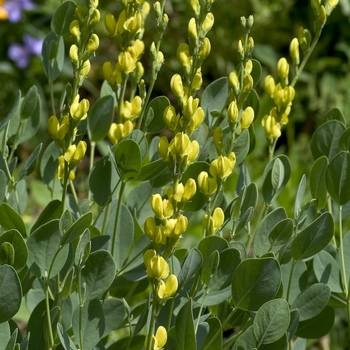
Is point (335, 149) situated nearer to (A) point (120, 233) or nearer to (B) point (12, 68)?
(A) point (120, 233)

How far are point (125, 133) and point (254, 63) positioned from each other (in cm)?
19

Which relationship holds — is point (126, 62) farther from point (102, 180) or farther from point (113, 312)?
point (113, 312)

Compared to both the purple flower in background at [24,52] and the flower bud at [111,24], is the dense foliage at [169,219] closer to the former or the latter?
Answer: the flower bud at [111,24]

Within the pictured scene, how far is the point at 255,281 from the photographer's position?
684 mm

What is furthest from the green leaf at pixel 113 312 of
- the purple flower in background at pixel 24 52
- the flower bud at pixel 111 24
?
the purple flower in background at pixel 24 52

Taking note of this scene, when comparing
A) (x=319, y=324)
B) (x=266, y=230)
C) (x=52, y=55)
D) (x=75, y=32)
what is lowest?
(x=319, y=324)

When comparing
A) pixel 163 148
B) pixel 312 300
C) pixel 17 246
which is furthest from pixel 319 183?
pixel 17 246

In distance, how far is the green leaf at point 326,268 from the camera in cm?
82

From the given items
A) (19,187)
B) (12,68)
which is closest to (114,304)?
(19,187)

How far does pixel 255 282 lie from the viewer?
2.25 ft

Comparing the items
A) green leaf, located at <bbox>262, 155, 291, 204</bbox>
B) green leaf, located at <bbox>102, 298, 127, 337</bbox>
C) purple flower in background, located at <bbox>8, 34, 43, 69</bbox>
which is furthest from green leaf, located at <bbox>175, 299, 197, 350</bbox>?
purple flower in background, located at <bbox>8, 34, 43, 69</bbox>

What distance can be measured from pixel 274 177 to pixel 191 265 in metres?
0.18

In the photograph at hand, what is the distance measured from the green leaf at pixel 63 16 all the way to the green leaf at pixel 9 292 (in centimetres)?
37

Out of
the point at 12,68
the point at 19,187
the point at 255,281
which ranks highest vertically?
the point at 255,281
